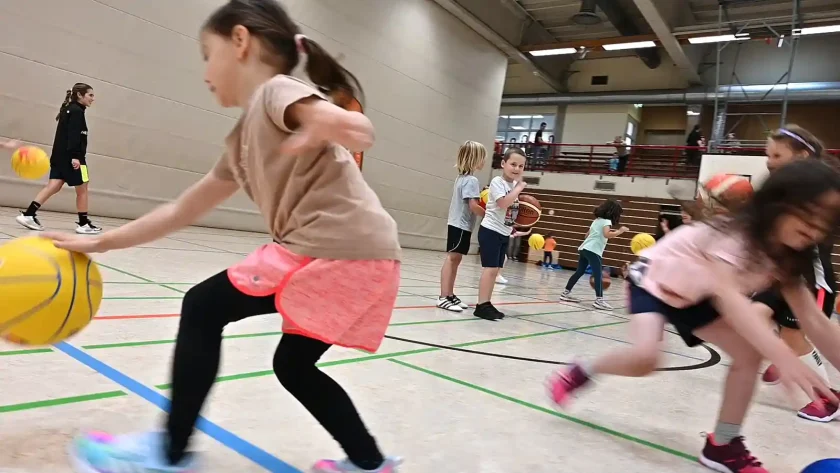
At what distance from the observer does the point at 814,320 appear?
1.68 meters

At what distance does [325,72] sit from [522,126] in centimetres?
Answer: 2120

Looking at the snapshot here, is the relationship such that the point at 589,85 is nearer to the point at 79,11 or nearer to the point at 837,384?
the point at 79,11

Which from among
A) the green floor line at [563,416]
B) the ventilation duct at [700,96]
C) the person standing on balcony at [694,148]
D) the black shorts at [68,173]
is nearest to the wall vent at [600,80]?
the ventilation duct at [700,96]

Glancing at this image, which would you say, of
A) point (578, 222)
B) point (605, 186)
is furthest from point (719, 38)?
point (578, 222)

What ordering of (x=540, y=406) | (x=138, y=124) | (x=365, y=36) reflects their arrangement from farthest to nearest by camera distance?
(x=365, y=36) → (x=138, y=124) → (x=540, y=406)

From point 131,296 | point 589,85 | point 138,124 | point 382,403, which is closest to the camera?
point 382,403

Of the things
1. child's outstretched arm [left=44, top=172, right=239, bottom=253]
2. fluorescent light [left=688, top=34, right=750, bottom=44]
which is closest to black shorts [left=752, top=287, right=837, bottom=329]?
child's outstretched arm [left=44, top=172, right=239, bottom=253]

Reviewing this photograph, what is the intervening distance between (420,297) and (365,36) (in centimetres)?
751

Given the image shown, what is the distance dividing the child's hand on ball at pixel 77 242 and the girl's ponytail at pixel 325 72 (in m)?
0.67

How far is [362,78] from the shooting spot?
10914mm

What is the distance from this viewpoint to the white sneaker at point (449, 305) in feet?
14.3

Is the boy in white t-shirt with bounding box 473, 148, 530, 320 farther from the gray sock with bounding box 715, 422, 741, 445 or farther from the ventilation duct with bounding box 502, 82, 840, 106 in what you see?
the ventilation duct with bounding box 502, 82, 840, 106

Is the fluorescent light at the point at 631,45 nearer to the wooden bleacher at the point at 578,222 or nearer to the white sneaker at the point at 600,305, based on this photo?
the wooden bleacher at the point at 578,222

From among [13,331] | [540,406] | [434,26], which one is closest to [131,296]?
[13,331]
